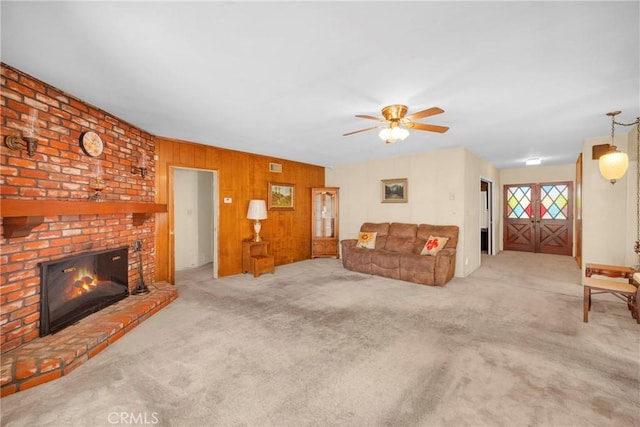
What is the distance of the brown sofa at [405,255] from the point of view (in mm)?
4309

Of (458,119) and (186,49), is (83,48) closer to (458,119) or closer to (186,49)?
(186,49)

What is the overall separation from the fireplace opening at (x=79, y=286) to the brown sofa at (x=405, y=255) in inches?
148

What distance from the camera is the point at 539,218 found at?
7.30 meters

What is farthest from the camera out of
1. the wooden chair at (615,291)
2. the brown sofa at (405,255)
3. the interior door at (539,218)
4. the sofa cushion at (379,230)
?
the interior door at (539,218)

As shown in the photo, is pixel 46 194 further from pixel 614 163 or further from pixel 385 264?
pixel 614 163

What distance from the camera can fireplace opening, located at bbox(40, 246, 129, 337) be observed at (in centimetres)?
236

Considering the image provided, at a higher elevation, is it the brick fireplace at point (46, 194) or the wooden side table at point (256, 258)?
the brick fireplace at point (46, 194)

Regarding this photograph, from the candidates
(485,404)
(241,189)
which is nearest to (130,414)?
(485,404)

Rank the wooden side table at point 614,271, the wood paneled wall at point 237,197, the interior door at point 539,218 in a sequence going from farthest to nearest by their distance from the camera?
the interior door at point 539,218, the wood paneled wall at point 237,197, the wooden side table at point 614,271

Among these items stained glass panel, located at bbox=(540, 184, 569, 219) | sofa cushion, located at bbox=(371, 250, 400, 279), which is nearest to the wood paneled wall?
sofa cushion, located at bbox=(371, 250, 400, 279)

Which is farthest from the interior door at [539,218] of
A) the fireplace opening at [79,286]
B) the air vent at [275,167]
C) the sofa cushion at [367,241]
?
the fireplace opening at [79,286]

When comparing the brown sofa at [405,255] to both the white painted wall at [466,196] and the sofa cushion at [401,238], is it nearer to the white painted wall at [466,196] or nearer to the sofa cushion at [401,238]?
the sofa cushion at [401,238]

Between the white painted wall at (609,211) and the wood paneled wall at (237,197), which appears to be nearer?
the white painted wall at (609,211)

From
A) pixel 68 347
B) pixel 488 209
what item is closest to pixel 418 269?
pixel 488 209
